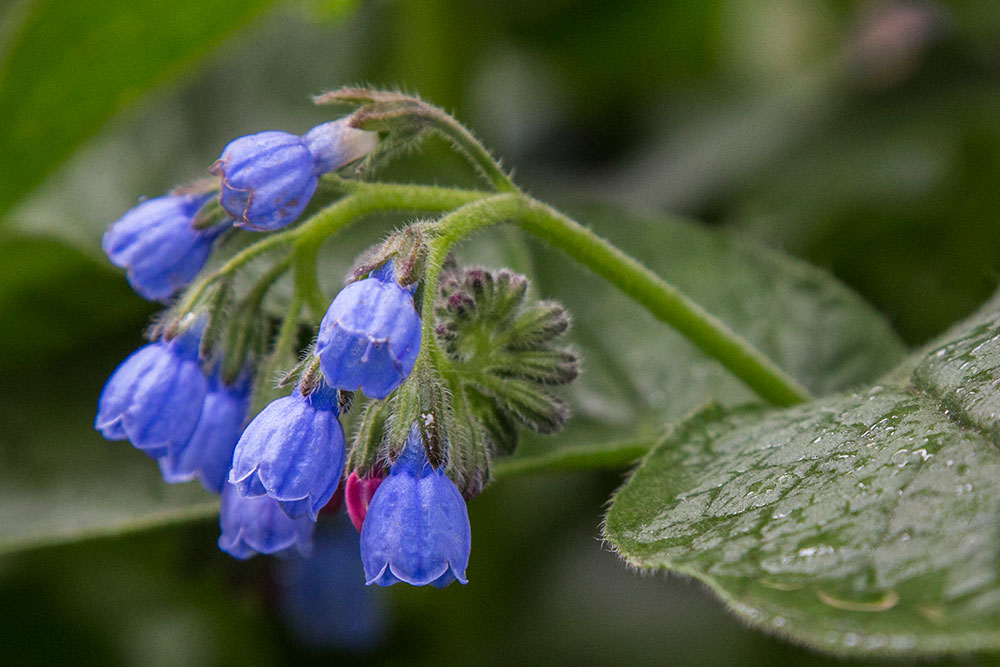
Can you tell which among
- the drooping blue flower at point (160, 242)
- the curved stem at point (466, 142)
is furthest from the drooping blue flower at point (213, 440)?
the curved stem at point (466, 142)

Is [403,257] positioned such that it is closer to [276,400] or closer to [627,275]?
[276,400]

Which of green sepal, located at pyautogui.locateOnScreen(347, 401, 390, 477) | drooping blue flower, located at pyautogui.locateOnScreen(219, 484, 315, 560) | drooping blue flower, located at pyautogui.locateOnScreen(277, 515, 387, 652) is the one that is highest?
green sepal, located at pyautogui.locateOnScreen(347, 401, 390, 477)

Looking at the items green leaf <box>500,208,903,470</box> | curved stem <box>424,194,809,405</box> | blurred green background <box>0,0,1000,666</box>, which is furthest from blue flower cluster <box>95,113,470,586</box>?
green leaf <box>500,208,903,470</box>

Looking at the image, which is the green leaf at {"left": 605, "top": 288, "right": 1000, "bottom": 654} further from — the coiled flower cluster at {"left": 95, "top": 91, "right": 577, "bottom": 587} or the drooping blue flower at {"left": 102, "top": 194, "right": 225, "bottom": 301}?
the drooping blue flower at {"left": 102, "top": 194, "right": 225, "bottom": 301}

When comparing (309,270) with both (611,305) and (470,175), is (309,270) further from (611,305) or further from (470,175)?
(470,175)

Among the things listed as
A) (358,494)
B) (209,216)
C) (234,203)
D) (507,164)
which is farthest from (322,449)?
(507,164)

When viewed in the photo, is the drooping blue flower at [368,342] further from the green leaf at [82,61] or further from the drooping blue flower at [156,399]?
the green leaf at [82,61]

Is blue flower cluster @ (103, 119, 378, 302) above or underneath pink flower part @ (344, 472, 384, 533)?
above
